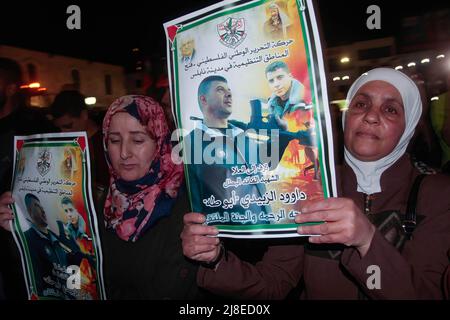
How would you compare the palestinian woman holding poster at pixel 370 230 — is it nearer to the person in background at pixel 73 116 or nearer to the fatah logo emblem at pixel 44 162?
the fatah logo emblem at pixel 44 162

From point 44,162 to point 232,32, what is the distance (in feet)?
3.16

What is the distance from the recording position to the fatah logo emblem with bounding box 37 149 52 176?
1.50 metres

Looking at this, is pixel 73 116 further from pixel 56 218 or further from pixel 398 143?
pixel 398 143

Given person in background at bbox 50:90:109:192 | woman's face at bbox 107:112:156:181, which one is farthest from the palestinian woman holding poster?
person in background at bbox 50:90:109:192

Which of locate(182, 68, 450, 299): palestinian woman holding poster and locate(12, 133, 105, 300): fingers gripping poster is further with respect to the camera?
locate(12, 133, 105, 300): fingers gripping poster

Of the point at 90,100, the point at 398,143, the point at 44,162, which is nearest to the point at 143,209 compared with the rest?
the point at 44,162

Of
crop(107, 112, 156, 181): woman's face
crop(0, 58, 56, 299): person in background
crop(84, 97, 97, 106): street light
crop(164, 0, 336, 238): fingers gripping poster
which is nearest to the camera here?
crop(164, 0, 336, 238): fingers gripping poster

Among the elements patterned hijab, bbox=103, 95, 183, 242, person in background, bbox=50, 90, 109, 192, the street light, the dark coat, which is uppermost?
the street light

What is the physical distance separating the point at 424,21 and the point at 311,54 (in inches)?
61.3

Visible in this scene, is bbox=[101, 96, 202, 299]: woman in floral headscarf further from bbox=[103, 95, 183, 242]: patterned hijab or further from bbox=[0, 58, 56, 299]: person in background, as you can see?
bbox=[0, 58, 56, 299]: person in background

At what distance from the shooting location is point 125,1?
9.11ft

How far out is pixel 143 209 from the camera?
151cm

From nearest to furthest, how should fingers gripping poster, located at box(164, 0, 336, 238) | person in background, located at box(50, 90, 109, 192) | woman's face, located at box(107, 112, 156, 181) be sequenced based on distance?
1. fingers gripping poster, located at box(164, 0, 336, 238)
2. woman's face, located at box(107, 112, 156, 181)
3. person in background, located at box(50, 90, 109, 192)

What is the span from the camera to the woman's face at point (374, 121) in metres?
1.19
